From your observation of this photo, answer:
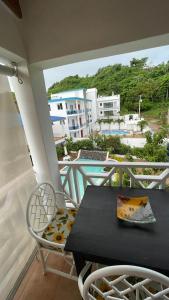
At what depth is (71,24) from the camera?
3.93ft

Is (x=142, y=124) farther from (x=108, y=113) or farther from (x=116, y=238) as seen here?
(x=116, y=238)

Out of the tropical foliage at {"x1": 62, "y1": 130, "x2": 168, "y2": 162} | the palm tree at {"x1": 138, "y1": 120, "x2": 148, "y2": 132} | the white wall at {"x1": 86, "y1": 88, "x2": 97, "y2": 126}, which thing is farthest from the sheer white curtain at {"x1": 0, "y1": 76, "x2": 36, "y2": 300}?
the palm tree at {"x1": 138, "y1": 120, "x2": 148, "y2": 132}

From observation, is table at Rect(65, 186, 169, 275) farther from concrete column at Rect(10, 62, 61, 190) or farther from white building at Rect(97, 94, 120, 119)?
white building at Rect(97, 94, 120, 119)

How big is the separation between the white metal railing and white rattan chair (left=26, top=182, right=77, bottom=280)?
0.31 meters

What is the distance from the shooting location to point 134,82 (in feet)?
4.74

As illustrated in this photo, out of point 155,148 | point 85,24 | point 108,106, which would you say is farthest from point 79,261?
point 85,24

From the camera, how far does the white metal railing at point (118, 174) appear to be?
4.90 ft

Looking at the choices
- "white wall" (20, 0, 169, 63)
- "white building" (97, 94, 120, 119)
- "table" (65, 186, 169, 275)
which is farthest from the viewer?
"white building" (97, 94, 120, 119)

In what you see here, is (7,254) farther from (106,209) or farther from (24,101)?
(24,101)

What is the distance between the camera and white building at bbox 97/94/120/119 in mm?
1523

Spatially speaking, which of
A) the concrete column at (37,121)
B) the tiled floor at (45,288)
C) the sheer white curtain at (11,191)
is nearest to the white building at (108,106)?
the concrete column at (37,121)

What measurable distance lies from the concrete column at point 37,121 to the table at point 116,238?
649 mm

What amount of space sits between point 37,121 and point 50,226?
3.08 feet

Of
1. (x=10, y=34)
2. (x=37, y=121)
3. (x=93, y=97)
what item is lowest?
(x=37, y=121)
